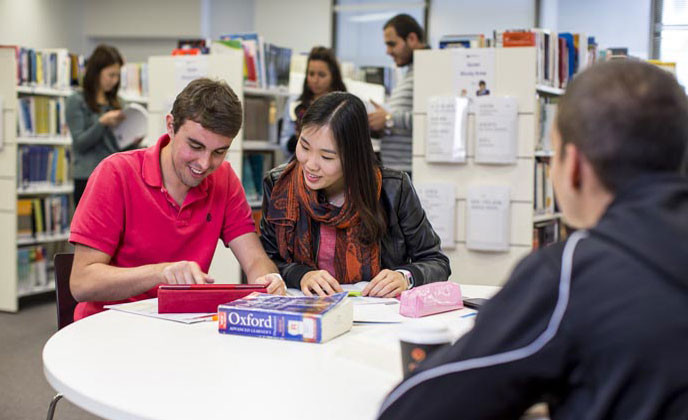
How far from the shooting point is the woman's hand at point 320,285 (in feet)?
6.38

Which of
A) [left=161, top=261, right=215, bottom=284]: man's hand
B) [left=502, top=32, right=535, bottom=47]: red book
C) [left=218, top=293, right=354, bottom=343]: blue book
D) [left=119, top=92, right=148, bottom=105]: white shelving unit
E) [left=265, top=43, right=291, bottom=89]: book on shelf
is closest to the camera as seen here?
[left=218, top=293, right=354, bottom=343]: blue book

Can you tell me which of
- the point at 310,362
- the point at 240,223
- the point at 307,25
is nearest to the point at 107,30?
the point at 307,25

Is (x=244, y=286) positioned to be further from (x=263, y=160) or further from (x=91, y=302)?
(x=263, y=160)

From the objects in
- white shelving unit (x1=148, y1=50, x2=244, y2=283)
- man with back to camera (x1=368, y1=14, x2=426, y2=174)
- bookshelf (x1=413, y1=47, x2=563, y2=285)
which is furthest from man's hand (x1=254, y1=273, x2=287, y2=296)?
white shelving unit (x1=148, y1=50, x2=244, y2=283)

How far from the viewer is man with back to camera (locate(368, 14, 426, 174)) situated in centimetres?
412

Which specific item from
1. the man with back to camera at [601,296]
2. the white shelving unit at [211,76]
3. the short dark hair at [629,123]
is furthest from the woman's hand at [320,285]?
the white shelving unit at [211,76]

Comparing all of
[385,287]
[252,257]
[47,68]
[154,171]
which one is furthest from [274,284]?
[47,68]

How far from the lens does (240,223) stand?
230 cm

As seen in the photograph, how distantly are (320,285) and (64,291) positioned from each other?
682 millimetres

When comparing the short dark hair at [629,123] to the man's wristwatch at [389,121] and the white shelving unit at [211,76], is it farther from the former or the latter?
the white shelving unit at [211,76]

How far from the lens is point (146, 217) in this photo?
210 cm

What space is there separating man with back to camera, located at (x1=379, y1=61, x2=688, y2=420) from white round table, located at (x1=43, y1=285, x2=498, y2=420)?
0.96 ft

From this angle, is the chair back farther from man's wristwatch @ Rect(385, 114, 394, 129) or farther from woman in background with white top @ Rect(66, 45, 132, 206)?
woman in background with white top @ Rect(66, 45, 132, 206)

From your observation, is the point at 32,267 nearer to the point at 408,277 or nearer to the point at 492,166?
the point at 492,166
